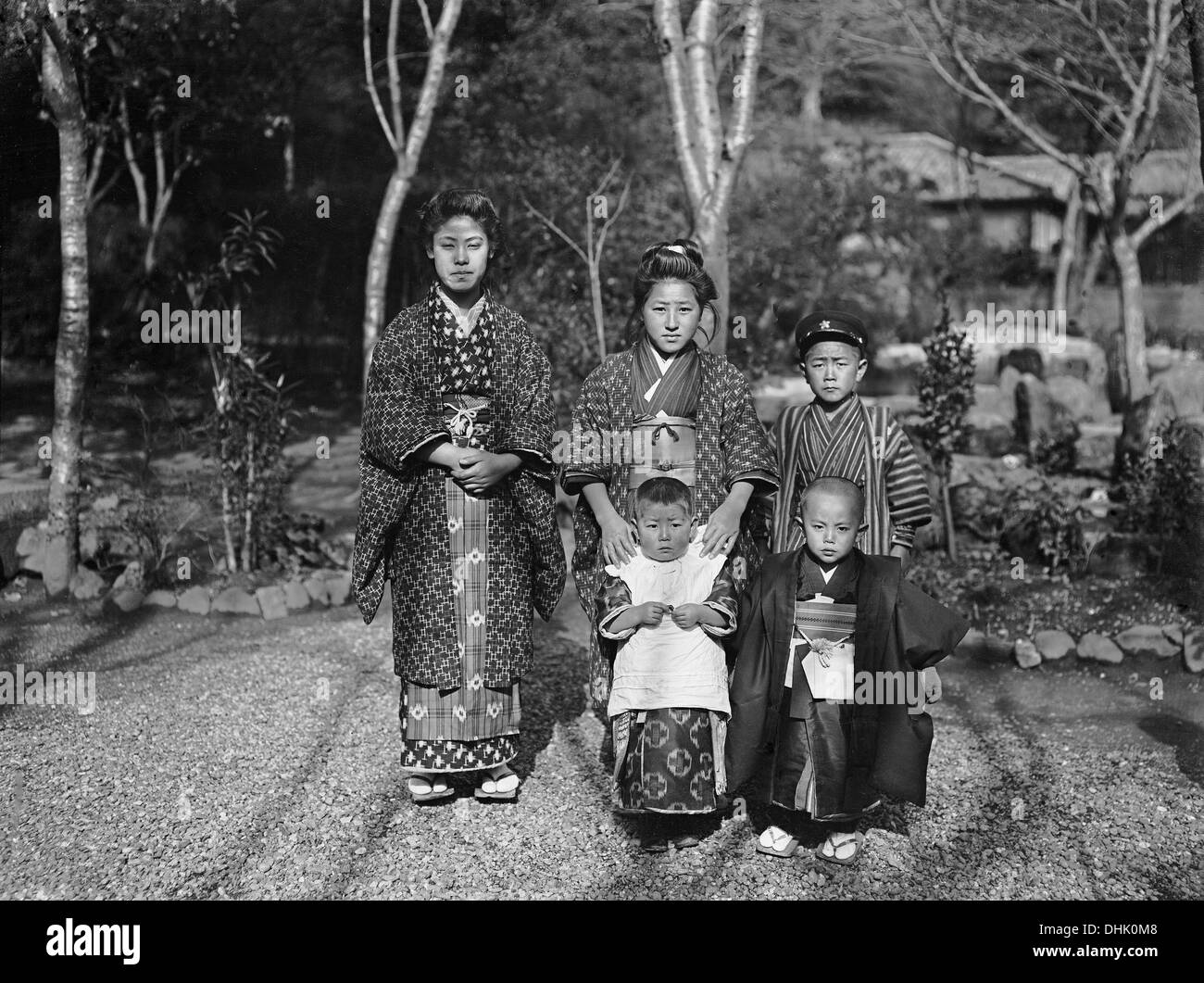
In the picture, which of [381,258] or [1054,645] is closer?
[1054,645]

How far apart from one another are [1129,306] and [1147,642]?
19.8 feet

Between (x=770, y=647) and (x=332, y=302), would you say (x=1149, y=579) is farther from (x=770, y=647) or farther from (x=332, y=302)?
(x=332, y=302)

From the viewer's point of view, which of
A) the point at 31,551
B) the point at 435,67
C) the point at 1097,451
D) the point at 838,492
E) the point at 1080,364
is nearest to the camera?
the point at 838,492

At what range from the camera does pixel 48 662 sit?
5648 millimetres

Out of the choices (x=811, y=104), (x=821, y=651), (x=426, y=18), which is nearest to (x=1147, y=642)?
(x=821, y=651)

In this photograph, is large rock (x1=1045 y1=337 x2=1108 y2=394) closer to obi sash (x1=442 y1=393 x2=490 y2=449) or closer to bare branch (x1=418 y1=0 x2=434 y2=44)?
bare branch (x1=418 y1=0 x2=434 y2=44)

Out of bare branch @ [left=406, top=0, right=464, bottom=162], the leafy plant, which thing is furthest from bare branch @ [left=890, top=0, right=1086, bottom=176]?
bare branch @ [left=406, top=0, right=464, bottom=162]

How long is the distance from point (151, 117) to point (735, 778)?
702 cm

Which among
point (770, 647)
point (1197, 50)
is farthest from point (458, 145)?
point (770, 647)

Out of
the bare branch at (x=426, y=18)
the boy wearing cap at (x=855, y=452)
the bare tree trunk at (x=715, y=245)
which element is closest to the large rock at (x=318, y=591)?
the bare tree trunk at (x=715, y=245)

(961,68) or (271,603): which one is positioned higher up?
(961,68)

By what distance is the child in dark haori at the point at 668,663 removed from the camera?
3.70m

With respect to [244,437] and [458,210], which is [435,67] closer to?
[244,437]

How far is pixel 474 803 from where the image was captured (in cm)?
420
